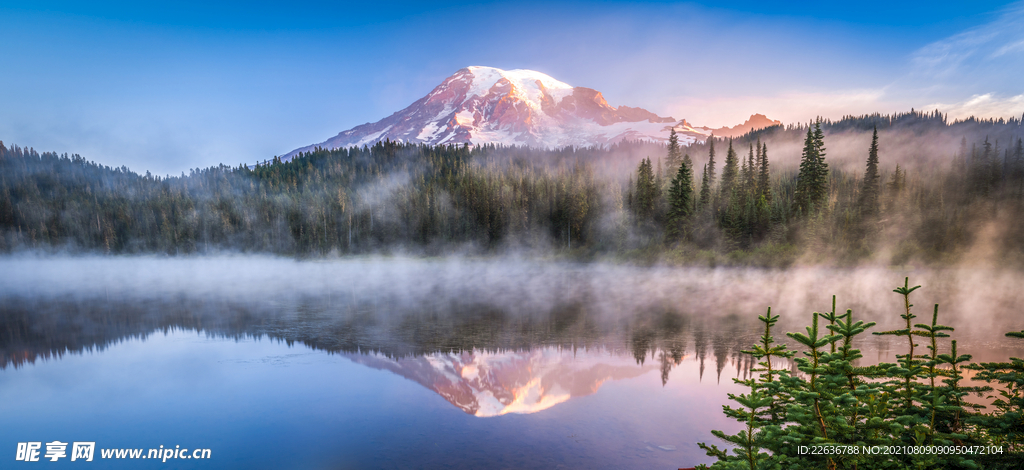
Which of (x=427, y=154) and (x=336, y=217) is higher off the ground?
(x=427, y=154)

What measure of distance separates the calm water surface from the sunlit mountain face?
15 cm

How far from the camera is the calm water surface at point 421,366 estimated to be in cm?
1605

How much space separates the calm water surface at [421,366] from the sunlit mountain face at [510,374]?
151 millimetres

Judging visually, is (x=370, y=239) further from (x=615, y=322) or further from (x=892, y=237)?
(x=892, y=237)

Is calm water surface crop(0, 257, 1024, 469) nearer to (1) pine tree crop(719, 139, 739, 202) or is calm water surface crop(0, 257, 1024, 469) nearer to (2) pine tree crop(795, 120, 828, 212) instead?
(2) pine tree crop(795, 120, 828, 212)

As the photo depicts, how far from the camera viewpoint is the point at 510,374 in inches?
929

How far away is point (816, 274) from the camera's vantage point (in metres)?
66.0

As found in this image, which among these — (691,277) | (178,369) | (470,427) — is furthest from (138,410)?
(691,277)

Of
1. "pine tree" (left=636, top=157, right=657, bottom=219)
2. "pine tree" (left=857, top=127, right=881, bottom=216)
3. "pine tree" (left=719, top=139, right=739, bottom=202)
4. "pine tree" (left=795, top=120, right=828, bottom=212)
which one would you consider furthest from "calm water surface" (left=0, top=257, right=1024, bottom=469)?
"pine tree" (left=636, top=157, right=657, bottom=219)

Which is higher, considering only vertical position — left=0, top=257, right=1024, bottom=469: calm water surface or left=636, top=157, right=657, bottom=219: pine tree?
left=636, top=157, right=657, bottom=219: pine tree

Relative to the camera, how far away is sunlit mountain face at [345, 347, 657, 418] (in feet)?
64.7

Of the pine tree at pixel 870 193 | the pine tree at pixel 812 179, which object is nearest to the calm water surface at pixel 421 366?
the pine tree at pixel 870 193

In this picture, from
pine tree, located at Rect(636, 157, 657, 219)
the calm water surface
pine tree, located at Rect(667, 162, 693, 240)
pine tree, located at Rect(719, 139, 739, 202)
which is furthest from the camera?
pine tree, located at Rect(636, 157, 657, 219)

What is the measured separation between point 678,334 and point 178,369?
3044 cm
